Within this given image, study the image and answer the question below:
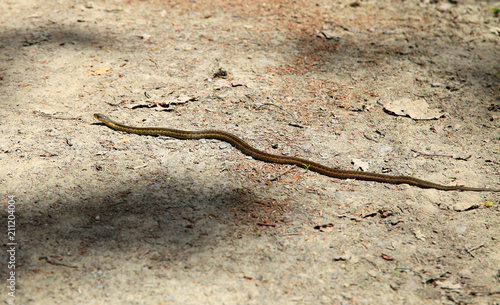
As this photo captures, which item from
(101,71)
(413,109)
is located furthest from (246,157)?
(101,71)

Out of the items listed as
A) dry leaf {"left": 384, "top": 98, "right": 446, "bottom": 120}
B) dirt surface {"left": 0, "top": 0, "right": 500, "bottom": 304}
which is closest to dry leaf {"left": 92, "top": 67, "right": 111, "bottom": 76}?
dirt surface {"left": 0, "top": 0, "right": 500, "bottom": 304}

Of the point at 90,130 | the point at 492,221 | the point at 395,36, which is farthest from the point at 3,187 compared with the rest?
the point at 395,36

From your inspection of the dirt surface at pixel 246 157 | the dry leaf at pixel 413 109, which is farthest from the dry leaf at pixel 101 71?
the dry leaf at pixel 413 109

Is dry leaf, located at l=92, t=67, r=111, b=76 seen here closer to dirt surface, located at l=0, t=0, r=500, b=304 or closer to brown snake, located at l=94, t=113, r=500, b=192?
dirt surface, located at l=0, t=0, r=500, b=304

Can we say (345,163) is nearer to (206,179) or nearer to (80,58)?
(206,179)

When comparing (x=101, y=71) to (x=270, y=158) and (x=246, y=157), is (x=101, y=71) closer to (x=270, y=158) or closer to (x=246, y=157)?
(x=246, y=157)

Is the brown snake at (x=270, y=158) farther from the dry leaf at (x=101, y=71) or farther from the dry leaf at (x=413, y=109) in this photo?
the dry leaf at (x=413, y=109)
